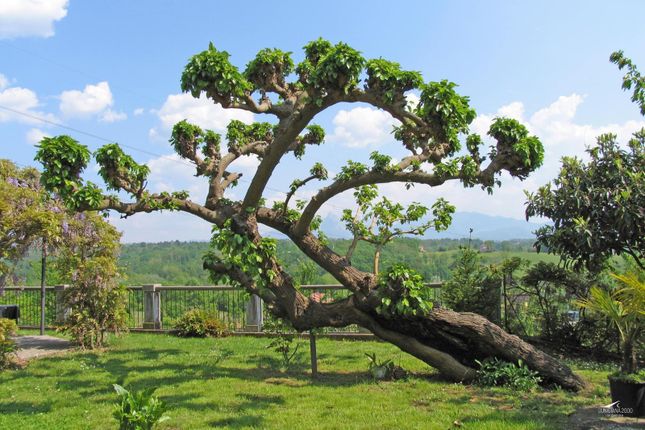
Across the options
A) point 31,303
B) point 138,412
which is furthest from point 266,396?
point 31,303

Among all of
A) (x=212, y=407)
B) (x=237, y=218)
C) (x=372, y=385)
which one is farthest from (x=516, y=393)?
(x=237, y=218)

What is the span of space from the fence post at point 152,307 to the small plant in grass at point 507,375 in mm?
9780

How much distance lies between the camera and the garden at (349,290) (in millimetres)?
6664

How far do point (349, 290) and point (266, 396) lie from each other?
2.40 m

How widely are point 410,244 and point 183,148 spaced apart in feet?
72.0

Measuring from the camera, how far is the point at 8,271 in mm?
10289

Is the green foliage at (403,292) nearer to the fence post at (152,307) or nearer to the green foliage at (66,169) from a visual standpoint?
the green foliage at (66,169)

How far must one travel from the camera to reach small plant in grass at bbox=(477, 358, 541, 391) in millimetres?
7727

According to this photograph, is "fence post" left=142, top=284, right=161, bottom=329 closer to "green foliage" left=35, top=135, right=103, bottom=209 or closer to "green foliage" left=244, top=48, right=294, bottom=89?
"green foliage" left=35, top=135, right=103, bottom=209

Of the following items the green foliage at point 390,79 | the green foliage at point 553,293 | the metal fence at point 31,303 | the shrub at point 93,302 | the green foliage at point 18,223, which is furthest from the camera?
the metal fence at point 31,303

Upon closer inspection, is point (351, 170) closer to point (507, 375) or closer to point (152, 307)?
point (507, 375)

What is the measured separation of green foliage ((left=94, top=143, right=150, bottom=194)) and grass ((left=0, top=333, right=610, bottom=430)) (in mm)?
3086

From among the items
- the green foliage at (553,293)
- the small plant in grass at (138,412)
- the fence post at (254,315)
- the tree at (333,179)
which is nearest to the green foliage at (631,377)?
the tree at (333,179)

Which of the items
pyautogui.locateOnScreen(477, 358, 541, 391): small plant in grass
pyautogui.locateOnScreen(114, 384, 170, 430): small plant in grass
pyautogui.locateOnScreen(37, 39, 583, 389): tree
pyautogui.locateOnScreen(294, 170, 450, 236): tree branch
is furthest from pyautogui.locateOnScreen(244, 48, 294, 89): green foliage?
pyautogui.locateOnScreen(477, 358, 541, 391): small plant in grass
